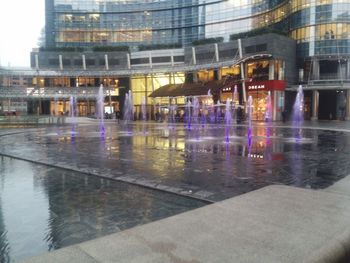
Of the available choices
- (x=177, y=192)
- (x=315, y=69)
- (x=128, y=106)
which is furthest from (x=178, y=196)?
(x=128, y=106)

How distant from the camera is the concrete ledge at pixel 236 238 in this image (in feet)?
13.0

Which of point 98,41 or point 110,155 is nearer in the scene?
point 110,155

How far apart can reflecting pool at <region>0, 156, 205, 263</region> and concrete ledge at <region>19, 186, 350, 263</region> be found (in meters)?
1.19

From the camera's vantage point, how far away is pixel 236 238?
4.53m

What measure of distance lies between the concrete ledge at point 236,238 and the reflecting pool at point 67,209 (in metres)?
1.19

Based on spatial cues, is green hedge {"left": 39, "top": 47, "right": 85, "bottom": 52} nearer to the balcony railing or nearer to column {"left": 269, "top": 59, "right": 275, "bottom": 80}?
the balcony railing

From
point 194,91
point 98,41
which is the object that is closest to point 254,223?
point 194,91

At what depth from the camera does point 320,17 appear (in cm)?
5300

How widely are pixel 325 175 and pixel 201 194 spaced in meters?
4.49

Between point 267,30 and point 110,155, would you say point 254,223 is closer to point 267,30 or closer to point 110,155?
point 110,155

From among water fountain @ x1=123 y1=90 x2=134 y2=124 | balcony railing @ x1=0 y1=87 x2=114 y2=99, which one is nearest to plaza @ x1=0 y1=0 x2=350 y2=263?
balcony railing @ x1=0 y1=87 x2=114 y2=99

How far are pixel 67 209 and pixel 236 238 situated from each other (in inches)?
152

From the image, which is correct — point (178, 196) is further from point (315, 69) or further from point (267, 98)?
point (315, 69)

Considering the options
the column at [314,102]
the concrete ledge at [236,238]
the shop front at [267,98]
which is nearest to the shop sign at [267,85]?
the shop front at [267,98]
